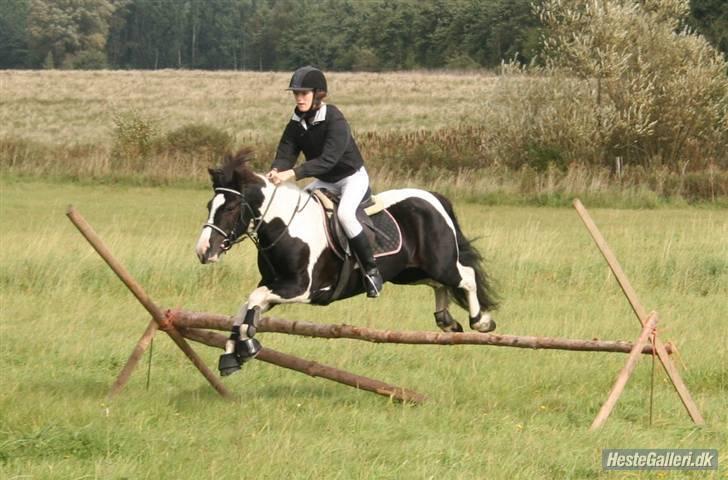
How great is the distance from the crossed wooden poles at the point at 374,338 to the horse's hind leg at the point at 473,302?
66.4 inches

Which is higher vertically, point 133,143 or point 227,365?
point 227,365

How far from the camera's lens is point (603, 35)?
111 feet

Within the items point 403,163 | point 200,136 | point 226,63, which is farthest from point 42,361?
point 226,63

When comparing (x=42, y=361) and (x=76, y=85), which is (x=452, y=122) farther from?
(x=42, y=361)

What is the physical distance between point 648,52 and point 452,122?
1873cm

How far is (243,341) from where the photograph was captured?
8.96 meters

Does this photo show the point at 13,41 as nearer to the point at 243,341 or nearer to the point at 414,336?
the point at 243,341

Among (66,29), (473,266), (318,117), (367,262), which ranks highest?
(318,117)

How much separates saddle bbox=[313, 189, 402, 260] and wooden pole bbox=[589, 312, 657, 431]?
231 cm

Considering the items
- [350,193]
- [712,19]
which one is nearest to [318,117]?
[350,193]

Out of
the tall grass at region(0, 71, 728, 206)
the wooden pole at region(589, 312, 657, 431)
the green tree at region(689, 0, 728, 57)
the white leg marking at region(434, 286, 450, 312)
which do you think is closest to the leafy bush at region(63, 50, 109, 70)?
the tall grass at region(0, 71, 728, 206)

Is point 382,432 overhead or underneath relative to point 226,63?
overhead

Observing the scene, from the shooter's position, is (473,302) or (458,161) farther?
(458,161)

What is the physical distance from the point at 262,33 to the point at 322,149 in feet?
385
